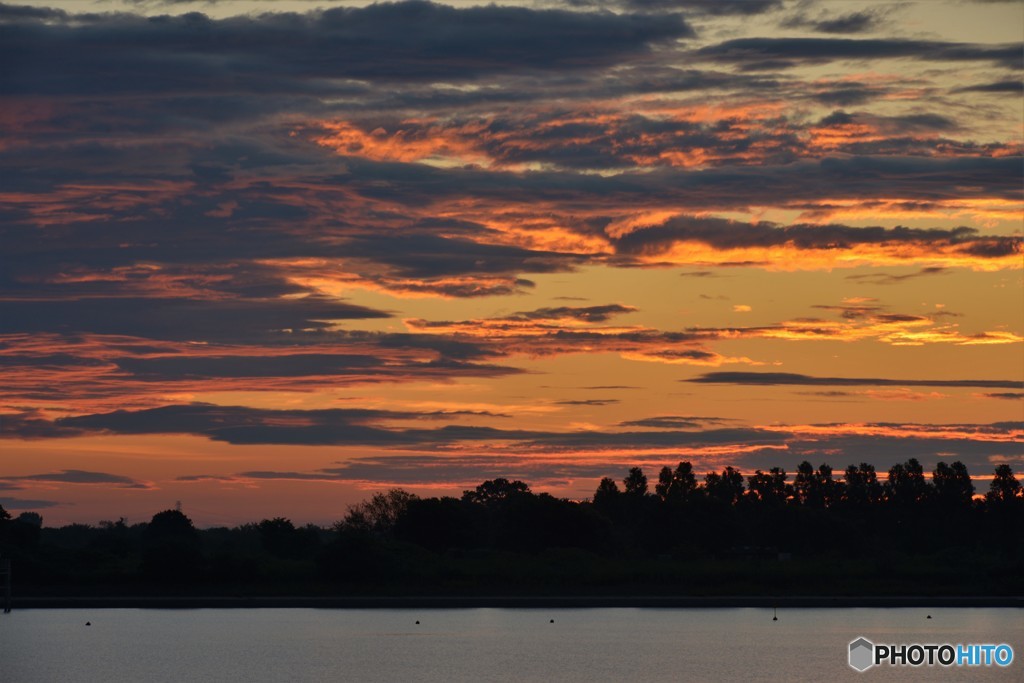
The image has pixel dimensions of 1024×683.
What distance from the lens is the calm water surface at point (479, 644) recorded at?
86562 mm

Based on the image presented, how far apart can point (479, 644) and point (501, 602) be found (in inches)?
1606

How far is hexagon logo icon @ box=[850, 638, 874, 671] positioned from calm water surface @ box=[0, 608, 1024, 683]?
3.14 ft

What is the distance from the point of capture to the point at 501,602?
14788 cm

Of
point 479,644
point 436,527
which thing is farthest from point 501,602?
point 479,644

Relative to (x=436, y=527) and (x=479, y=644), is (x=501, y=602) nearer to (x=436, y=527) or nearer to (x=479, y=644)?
(x=436, y=527)

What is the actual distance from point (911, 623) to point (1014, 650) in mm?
27143

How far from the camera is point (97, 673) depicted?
8738 cm

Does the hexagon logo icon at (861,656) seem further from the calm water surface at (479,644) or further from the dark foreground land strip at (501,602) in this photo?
the dark foreground land strip at (501,602)

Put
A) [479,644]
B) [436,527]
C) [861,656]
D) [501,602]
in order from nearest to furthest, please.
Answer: [861,656] → [479,644] → [501,602] → [436,527]

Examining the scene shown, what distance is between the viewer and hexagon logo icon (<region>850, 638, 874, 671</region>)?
287ft

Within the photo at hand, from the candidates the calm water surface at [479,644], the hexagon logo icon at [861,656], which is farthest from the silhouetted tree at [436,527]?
the hexagon logo icon at [861,656]

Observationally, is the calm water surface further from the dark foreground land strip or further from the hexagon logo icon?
the dark foreground land strip

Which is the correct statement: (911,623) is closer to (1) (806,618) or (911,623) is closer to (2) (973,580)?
(1) (806,618)

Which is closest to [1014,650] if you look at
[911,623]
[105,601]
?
[911,623]
